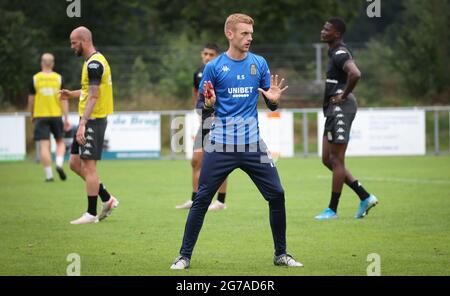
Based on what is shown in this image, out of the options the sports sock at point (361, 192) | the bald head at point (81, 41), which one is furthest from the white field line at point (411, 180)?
the bald head at point (81, 41)

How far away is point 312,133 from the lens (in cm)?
3138

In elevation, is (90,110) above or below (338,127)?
above

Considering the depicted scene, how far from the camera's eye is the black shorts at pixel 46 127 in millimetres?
20391

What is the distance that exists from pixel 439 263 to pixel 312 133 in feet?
73.7

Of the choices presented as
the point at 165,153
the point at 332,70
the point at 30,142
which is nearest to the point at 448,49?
the point at 165,153

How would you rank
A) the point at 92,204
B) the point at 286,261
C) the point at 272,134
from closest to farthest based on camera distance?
the point at 286,261, the point at 92,204, the point at 272,134

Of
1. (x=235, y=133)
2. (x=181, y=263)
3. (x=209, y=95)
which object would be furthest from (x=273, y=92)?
(x=181, y=263)

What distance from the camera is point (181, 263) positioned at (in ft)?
28.9

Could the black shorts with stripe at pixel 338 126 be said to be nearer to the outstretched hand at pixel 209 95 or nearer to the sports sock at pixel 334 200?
the sports sock at pixel 334 200

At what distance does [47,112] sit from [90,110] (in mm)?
8410

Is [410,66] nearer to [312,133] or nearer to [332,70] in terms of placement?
[312,133]

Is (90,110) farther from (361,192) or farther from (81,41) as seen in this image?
(361,192)

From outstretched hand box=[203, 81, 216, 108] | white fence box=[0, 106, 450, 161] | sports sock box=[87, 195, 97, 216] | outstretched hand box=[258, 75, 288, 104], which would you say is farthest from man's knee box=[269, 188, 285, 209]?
white fence box=[0, 106, 450, 161]

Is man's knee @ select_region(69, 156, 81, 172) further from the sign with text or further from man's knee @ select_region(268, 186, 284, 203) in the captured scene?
the sign with text
